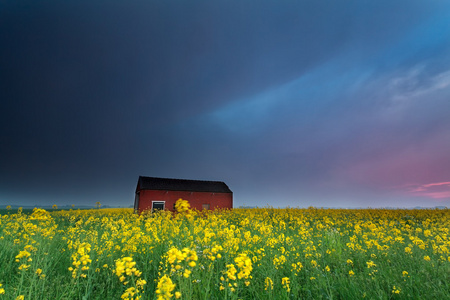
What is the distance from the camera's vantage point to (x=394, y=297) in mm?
4488

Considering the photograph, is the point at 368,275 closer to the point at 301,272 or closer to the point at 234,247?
the point at 301,272

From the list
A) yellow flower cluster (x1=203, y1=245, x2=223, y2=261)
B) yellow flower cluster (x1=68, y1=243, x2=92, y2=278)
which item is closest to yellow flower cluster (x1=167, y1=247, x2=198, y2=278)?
yellow flower cluster (x1=203, y1=245, x2=223, y2=261)

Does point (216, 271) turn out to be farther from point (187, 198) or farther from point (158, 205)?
point (187, 198)

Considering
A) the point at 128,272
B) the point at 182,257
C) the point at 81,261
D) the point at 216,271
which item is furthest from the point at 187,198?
the point at 182,257

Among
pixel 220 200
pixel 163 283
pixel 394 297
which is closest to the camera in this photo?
pixel 163 283

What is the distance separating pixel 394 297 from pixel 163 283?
477 centimetres

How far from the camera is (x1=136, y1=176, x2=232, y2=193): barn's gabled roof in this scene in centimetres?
2608

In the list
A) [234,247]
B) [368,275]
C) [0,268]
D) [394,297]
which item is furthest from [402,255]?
[0,268]

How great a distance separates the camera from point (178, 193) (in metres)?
26.8

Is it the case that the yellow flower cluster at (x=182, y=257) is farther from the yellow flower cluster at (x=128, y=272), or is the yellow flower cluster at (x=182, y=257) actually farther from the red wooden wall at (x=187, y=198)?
the red wooden wall at (x=187, y=198)

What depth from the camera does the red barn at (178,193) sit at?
25.1 m

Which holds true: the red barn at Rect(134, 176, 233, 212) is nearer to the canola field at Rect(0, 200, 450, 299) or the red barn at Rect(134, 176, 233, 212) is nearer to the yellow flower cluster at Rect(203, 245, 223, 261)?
the canola field at Rect(0, 200, 450, 299)

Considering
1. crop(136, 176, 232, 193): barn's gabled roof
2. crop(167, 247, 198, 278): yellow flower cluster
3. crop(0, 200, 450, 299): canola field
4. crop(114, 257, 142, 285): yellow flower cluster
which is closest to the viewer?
crop(167, 247, 198, 278): yellow flower cluster

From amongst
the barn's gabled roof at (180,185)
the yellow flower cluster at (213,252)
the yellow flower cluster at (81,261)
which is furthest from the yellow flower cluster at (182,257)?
the barn's gabled roof at (180,185)
